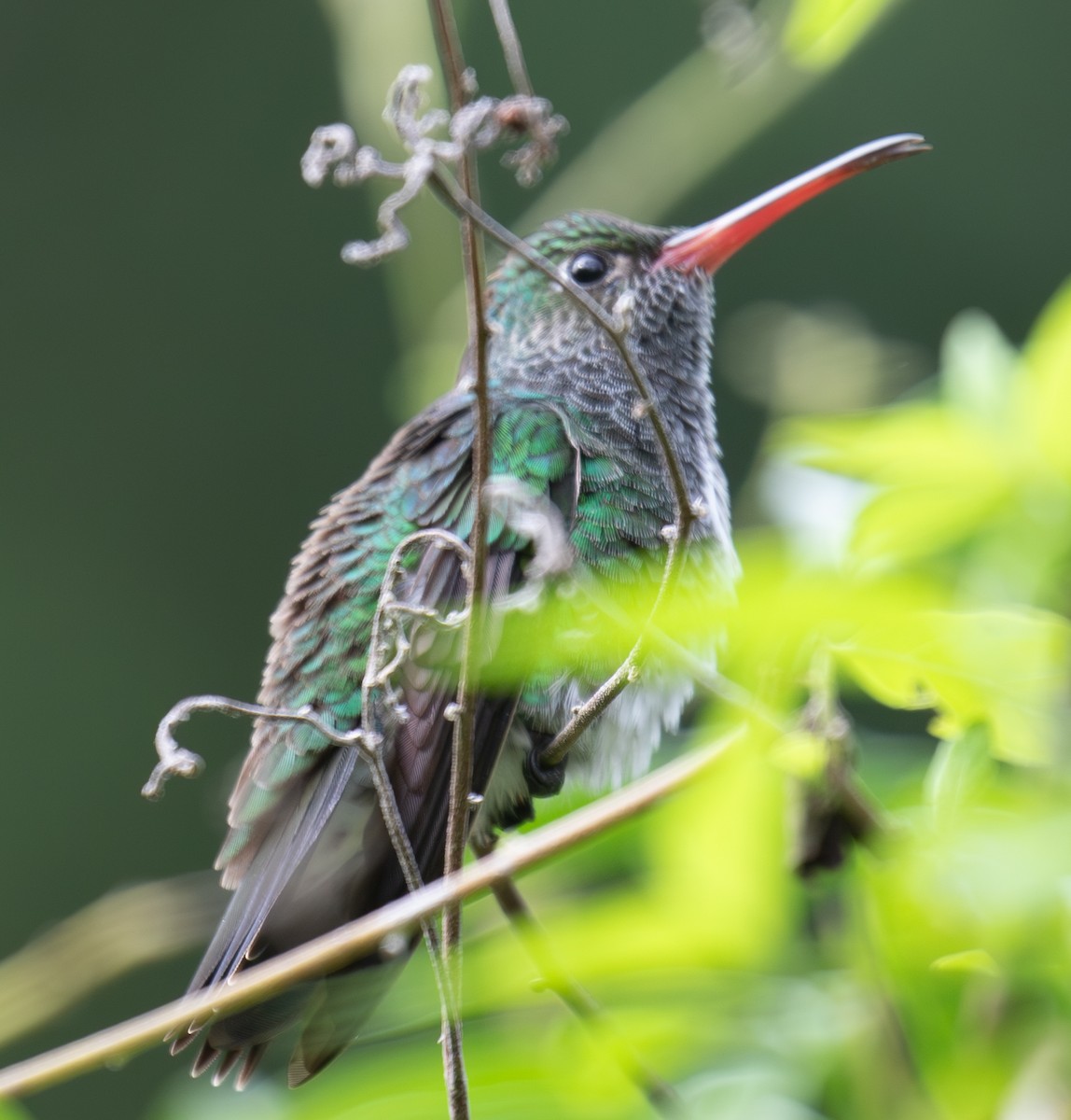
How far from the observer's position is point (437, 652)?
2025mm

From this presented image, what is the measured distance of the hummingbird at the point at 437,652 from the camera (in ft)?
6.52

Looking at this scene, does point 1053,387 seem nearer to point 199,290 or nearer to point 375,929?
point 375,929

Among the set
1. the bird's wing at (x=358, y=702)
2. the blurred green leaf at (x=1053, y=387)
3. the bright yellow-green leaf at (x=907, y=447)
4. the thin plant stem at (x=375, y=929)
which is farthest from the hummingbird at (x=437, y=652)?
the thin plant stem at (x=375, y=929)

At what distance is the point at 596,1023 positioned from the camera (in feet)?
4.43

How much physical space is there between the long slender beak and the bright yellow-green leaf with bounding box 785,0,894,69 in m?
0.66

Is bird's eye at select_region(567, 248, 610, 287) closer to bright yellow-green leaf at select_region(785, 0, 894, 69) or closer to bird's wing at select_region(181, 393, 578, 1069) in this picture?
bird's wing at select_region(181, 393, 578, 1069)

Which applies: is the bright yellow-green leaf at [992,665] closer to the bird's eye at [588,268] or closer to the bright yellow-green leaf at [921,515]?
the bright yellow-green leaf at [921,515]

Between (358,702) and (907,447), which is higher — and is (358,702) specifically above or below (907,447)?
below

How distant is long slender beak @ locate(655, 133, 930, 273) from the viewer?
1.98m

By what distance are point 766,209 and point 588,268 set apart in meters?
0.52

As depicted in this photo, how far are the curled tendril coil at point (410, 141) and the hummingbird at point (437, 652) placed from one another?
43cm

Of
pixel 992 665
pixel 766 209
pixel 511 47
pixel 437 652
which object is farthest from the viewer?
pixel 766 209

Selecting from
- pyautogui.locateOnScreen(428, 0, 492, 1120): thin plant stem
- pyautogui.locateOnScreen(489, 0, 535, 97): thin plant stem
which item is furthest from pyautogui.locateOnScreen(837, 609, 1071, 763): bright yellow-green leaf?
pyautogui.locateOnScreen(489, 0, 535, 97): thin plant stem

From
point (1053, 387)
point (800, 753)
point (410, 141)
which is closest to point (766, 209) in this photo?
point (1053, 387)
